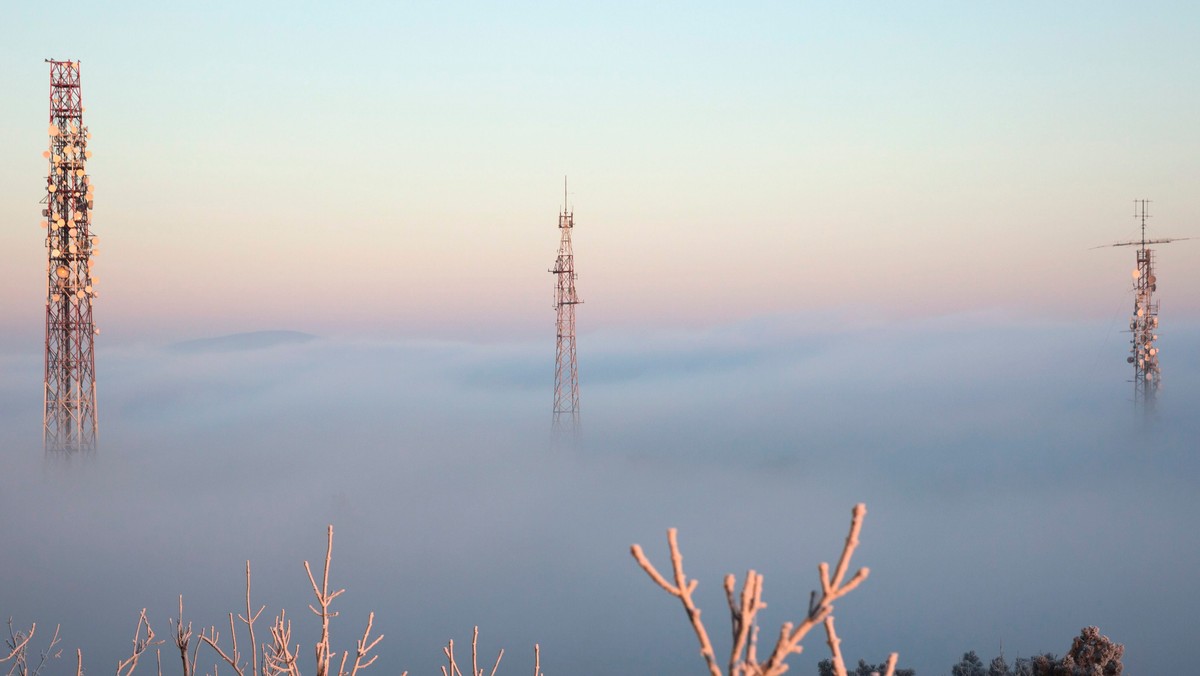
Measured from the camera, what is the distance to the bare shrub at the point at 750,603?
2012 millimetres

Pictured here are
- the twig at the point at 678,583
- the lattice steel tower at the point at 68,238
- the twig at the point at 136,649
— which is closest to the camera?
the twig at the point at 678,583

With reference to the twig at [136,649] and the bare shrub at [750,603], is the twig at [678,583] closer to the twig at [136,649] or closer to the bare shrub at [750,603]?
the bare shrub at [750,603]

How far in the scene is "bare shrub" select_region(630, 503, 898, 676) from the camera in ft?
6.60

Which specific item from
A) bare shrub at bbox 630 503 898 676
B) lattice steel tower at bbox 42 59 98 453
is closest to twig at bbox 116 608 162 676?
bare shrub at bbox 630 503 898 676

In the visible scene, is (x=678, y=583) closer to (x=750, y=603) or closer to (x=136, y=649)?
(x=750, y=603)

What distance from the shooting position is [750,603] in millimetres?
2078

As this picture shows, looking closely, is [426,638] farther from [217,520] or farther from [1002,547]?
[1002,547]

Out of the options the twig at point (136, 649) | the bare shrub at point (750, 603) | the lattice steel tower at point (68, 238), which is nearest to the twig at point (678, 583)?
the bare shrub at point (750, 603)

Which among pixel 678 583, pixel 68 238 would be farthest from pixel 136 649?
pixel 68 238

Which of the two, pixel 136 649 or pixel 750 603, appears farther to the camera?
pixel 136 649

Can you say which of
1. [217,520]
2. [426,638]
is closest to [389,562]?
[217,520]

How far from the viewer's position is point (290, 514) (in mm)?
88812

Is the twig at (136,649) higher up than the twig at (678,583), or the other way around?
the twig at (678,583)

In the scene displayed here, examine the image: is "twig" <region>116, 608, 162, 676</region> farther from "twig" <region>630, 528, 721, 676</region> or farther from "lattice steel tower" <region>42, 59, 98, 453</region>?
"lattice steel tower" <region>42, 59, 98, 453</region>
